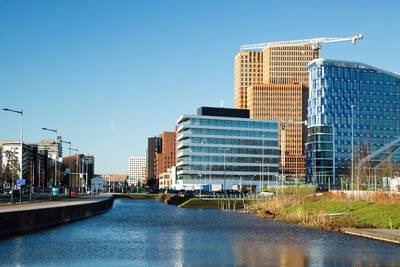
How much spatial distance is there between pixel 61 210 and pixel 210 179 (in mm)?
129446

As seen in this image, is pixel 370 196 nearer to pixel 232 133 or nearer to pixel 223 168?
pixel 223 168

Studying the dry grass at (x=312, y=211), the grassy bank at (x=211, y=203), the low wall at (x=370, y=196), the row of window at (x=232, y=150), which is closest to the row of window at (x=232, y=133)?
the row of window at (x=232, y=150)

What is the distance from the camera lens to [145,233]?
166ft

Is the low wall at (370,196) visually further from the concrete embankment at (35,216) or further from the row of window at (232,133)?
the row of window at (232,133)

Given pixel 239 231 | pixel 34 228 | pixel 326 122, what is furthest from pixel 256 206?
pixel 326 122

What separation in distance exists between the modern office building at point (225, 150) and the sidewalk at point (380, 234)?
137040 millimetres

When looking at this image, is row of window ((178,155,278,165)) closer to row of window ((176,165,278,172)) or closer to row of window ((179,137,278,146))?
row of window ((176,165,278,172))

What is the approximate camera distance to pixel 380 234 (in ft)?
140

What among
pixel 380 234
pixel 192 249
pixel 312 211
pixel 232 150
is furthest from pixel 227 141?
pixel 192 249

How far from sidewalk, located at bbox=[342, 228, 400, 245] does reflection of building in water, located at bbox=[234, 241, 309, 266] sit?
745 centimetres

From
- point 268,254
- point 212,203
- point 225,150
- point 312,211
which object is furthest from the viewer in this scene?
point 225,150

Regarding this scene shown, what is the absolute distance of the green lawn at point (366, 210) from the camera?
50.0m

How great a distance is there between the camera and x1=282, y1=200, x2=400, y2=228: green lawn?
50.0m

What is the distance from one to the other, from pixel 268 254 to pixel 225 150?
155 meters
